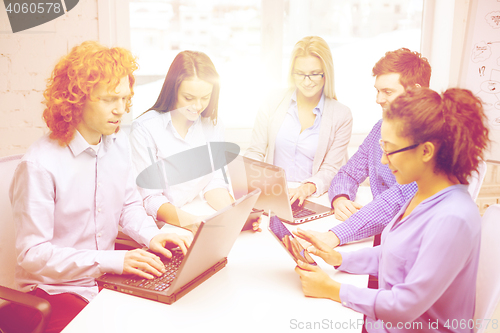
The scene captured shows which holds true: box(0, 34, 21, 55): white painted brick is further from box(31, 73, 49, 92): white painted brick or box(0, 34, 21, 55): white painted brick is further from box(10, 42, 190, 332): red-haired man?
box(10, 42, 190, 332): red-haired man

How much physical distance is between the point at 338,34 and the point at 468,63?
829mm

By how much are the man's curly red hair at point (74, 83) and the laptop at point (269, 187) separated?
1.67 ft

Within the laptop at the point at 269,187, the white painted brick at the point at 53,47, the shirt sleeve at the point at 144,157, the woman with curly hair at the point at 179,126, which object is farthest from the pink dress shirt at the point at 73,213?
the white painted brick at the point at 53,47

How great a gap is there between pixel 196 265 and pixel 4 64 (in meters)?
2.14

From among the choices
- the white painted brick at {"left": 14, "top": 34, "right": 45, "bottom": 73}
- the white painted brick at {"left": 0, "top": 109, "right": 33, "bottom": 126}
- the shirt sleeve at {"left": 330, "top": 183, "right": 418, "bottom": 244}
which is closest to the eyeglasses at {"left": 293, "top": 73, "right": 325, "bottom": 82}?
the shirt sleeve at {"left": 330, "top": 183, "right": 418, "bottom": 244}

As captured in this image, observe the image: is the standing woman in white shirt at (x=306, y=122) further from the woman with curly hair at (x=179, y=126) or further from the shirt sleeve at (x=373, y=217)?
the shirt sleeve at (x=373, y=217)

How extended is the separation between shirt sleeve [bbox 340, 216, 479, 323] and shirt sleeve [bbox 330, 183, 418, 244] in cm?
41

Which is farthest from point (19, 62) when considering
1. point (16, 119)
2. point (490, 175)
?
point (490, 175)

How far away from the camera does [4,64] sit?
7.90ft

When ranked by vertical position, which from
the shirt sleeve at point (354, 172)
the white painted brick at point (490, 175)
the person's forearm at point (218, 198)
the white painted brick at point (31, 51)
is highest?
the white painted brick at point (31, 51)

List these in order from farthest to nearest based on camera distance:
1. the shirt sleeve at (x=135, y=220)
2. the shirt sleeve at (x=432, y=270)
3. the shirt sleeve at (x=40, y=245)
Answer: the shirt sleeve at (x=135, y=220) < the shirt sleeve at (x=40, y=245) < the shirt sleeve at (x=432, y=270)

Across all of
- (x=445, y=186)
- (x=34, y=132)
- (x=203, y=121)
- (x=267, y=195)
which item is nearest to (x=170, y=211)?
(x=267, y=195)

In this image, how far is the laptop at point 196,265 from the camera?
2.86 feet

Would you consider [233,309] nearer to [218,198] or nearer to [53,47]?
[218,198]
